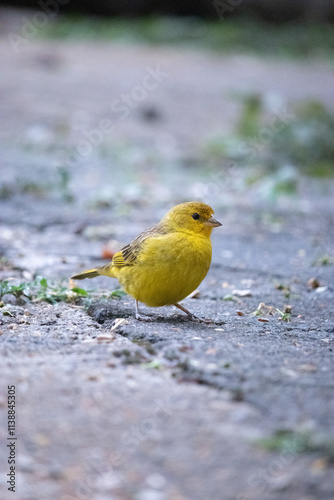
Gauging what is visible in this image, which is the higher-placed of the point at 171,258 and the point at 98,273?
the point at 171,258

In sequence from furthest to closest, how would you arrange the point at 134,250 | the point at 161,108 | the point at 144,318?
the point at 161,108 < the point at 134,250 < the point at 144,318

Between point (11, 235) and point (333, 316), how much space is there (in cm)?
330

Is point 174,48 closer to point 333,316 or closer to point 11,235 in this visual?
point 11,235

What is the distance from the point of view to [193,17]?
21062 millimetres

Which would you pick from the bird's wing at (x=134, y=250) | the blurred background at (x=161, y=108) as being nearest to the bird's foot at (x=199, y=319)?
the bird's wing at (x=134, y=250)

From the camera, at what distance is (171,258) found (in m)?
4.16

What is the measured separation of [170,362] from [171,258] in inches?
35.5

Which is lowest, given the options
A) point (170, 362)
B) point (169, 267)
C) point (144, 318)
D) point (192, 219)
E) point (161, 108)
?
point (144, 318)

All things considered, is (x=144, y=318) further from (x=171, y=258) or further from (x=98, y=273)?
(x=98, y=273)

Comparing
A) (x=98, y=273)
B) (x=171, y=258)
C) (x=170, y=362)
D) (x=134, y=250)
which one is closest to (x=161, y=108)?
(x=98, y=273)

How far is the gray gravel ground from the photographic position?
257cm

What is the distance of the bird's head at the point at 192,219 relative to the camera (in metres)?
4.39

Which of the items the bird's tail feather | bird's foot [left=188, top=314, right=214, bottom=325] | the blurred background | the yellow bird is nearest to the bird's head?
the yellow bird

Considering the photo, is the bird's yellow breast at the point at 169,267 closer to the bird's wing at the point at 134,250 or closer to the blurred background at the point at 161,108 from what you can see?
the bird's wing at the point at 134,250
